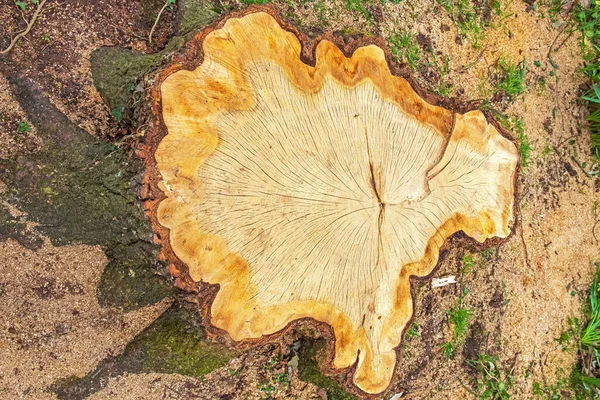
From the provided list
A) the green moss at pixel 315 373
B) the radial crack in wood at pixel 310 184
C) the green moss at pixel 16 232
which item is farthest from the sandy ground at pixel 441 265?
the radial crack in wood at pixel 310 184

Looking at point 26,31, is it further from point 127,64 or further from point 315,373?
point 315,373

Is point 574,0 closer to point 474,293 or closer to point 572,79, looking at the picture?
point 572,79

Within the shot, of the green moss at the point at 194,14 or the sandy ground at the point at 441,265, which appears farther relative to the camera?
the sandy ground at the point at 441,265

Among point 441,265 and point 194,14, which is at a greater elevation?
point 194,14

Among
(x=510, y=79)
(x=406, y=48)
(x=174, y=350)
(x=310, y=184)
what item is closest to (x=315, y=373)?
(x=174, y=350)

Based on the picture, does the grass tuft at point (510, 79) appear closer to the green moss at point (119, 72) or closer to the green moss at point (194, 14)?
the green moss at point (194, 14)

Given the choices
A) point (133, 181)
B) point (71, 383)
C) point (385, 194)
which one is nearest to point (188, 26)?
point (133, 181)
